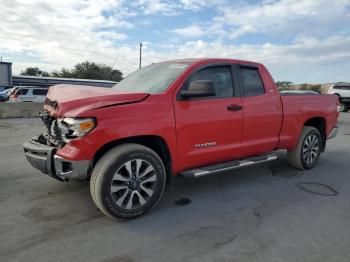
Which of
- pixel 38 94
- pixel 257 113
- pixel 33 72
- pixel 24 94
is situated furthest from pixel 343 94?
pixel 33 72

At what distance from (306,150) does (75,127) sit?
13.8 feet

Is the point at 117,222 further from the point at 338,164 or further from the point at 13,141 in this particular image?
the point at 13,141

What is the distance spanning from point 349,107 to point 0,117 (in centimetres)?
2159

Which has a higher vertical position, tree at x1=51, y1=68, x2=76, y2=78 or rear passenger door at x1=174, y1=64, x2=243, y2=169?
tree at x1=51, y1=68, x2=76, y2=78

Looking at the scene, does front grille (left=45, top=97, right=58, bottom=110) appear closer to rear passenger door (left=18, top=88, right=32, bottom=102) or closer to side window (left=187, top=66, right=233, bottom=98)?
side window (left=187, top=66, right=233, bottom=98)

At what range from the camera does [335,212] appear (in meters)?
4.12

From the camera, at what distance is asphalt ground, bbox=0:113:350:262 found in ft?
10.2

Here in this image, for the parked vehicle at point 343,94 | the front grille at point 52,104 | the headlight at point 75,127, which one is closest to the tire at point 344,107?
the parked vehicle at point 343,94

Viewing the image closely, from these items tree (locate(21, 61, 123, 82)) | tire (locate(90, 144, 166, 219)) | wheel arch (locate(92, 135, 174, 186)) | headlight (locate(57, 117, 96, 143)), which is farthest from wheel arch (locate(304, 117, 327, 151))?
tree (locate(21, 61, 123, 82))

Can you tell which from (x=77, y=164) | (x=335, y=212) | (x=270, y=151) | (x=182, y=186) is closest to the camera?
(x=77, y=164)

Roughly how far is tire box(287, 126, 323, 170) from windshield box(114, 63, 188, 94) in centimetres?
271

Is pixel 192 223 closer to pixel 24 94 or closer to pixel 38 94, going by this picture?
pixel 24 94

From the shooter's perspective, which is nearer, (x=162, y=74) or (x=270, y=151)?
(x=162, y=74)

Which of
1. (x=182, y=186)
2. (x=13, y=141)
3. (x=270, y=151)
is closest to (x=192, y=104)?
(x=182, y=186)
